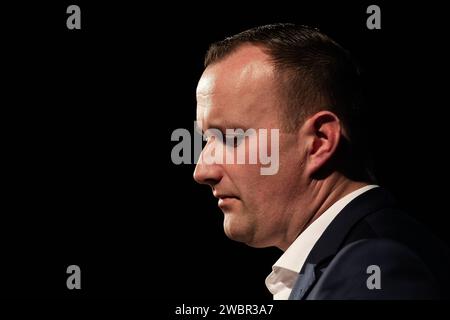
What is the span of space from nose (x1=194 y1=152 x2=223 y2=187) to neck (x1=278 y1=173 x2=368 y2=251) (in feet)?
1.02

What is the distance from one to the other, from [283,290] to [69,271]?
1185mm

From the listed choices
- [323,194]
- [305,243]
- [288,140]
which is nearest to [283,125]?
[288,140]

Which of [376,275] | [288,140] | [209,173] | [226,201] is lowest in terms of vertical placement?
[376,275]

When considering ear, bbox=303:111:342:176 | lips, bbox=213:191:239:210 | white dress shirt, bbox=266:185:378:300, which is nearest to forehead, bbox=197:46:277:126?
ear, bbox=303:111:342:176

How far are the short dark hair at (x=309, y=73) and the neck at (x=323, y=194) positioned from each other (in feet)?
0.37

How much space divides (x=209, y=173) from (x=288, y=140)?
0.31 metres

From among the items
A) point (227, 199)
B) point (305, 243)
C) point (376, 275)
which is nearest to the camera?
point (376, 275)

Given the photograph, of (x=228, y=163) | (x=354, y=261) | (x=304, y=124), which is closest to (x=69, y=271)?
(x=228, y=163)

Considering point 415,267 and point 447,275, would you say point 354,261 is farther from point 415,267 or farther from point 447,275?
point 447,275

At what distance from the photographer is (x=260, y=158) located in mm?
2371

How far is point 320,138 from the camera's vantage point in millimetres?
2357

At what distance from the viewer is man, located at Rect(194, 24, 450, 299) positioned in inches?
92.4

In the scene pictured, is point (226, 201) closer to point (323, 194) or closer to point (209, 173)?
point (209, 173)

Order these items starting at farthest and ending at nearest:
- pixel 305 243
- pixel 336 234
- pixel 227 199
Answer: pixel 227 199 < pixel 305 243 < pixel 336 234
